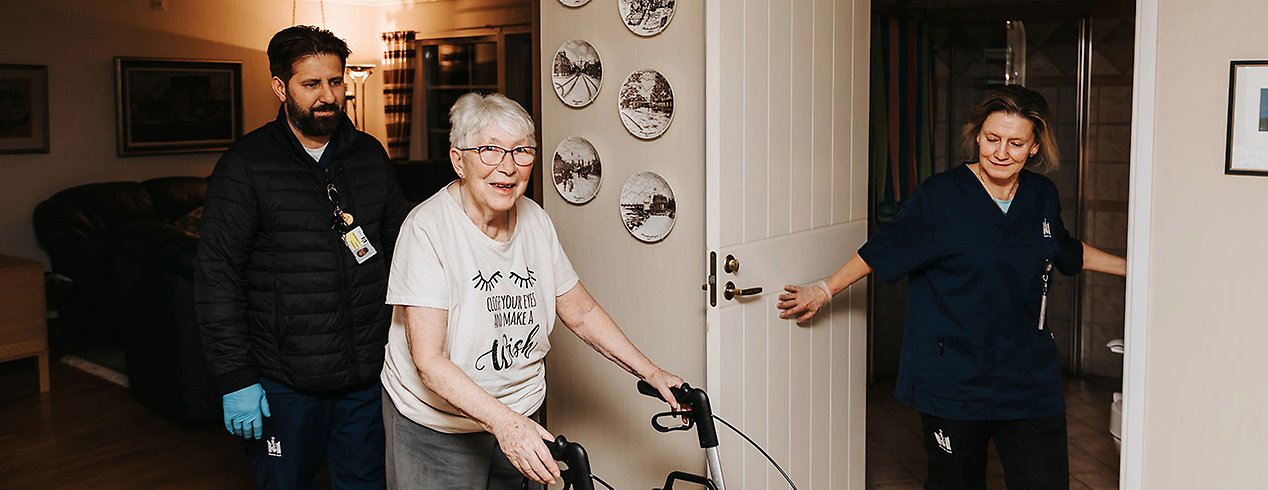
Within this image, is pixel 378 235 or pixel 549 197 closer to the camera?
pixel 378 235

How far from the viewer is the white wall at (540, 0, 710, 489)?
298 centimetres

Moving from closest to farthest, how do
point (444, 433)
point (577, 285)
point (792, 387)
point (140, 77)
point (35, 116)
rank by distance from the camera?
point (444, 433) < point (577, 285) < point (792, 387) < point (35, 116) < point (140, 77)

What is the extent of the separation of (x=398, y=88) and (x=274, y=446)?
7559 millimetres

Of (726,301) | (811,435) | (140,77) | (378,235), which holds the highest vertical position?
(140,77)

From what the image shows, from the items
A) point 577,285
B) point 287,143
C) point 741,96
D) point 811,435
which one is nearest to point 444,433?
point 577,285

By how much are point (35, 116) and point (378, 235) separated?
583 cm

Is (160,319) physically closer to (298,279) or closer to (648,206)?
(298,279)

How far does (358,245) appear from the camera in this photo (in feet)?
8.96

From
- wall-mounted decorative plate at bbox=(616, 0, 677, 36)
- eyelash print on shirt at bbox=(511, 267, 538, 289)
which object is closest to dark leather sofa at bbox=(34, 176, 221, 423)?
wall-mounted decorative plate at bbox=(616, 0, 677, 36)

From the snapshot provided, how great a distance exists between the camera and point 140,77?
8.09 metres

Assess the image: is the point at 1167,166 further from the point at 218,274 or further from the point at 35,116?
the point at 35,116

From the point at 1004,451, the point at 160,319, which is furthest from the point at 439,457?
the point at 160,319

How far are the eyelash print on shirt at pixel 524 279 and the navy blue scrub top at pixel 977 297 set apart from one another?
1040 mm

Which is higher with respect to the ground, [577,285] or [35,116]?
[35,116]
